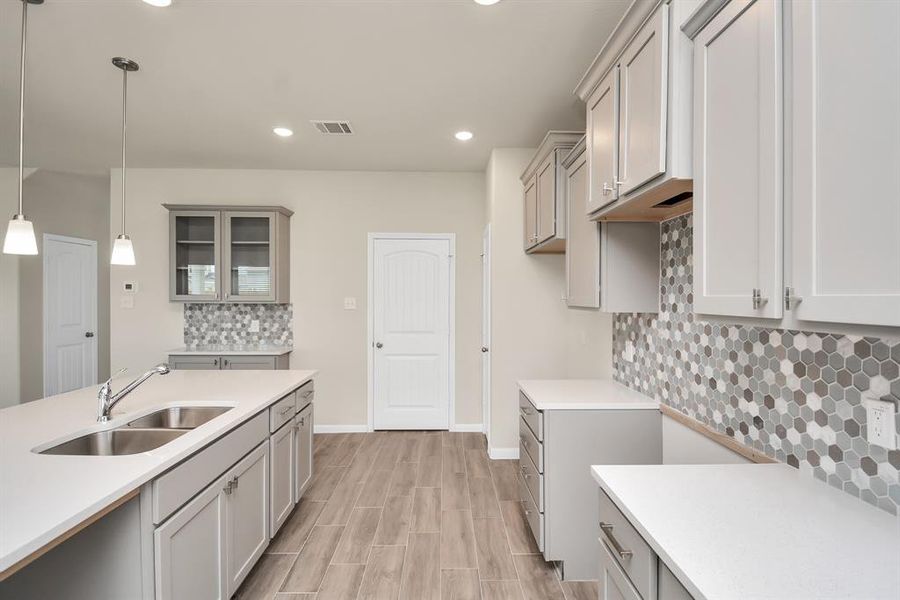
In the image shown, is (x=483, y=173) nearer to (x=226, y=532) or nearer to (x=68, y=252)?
(x=226, y=532)

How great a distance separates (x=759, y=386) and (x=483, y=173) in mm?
3492

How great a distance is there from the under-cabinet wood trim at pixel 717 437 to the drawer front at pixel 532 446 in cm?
Answer: 63

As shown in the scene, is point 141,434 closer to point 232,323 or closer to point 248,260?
point 248,260

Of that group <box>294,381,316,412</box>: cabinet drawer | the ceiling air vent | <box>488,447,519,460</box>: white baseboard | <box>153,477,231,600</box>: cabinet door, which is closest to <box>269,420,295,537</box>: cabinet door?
<box>294,381,316,412</box>: cabinet drawer

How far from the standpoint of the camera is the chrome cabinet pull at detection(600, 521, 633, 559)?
118 centimetres

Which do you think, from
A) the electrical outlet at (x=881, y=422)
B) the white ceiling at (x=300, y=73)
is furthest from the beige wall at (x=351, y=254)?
the electrical outlet at (x=881, y=422)

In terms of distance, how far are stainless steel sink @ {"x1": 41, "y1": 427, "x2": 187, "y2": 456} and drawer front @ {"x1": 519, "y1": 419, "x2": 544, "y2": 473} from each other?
63.4 inches

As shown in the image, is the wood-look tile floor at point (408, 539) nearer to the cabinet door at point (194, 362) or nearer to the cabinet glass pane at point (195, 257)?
the cabinet door at point (194, 362)

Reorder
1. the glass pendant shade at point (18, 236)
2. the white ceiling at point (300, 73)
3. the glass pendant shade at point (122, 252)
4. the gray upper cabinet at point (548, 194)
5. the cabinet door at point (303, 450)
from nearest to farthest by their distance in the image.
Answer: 1. the glass pendant shade at point (18, 236)
2. the white ceiling at point (300, 73)
3. the glass pendant shade at point (122, 252)
4. the cabinet door at point (303, 450)
5. the gray upper cabinet at point (548, 194)

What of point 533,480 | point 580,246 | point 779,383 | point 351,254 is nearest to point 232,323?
point 351,254

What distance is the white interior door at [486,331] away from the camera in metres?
3.91

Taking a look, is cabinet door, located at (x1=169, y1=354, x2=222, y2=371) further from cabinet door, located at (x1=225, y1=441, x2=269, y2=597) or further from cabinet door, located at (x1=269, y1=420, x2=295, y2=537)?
cabinet door, located at (x1=225, y1=441, x2=269, y2=597)

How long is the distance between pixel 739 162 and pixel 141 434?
2318 millimetres

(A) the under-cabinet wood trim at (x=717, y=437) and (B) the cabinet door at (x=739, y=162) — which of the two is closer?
(B) the cabinet door at (x=739, y=162)
